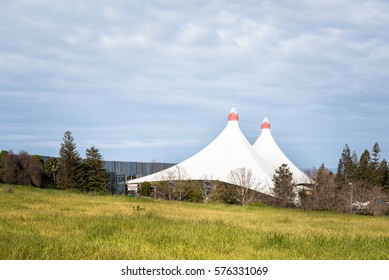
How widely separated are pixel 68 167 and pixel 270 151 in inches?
962

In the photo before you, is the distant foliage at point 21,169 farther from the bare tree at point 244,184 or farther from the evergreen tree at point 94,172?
the bare tree at point 244,184

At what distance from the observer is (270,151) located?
5822 centimetres

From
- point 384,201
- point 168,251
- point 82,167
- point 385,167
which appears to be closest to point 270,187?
point 384,201

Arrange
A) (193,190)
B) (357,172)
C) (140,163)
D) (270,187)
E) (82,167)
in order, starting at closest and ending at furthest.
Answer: (270,187)
(193,190)
(82,167)
(357,172)
(140,163)

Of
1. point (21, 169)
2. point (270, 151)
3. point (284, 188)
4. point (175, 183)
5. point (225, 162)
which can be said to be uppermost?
point (270, 151)

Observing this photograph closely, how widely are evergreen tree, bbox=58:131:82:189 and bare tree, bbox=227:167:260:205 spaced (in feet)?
64.6

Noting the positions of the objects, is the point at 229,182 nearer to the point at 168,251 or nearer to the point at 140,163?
the point at 140,163

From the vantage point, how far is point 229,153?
5128 centimetres

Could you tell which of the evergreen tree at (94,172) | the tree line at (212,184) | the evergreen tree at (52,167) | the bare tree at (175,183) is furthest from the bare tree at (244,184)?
the evergreen tree at (52,167)

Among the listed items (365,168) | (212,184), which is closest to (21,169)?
(212,184)

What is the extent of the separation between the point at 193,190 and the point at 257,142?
51.7 feet

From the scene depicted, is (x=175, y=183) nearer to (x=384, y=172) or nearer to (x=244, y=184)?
(x=244, y=184)

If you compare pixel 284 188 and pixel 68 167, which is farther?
pixel 68 167

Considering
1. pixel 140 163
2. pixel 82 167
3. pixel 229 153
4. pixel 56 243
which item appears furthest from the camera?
pixel 140 163
